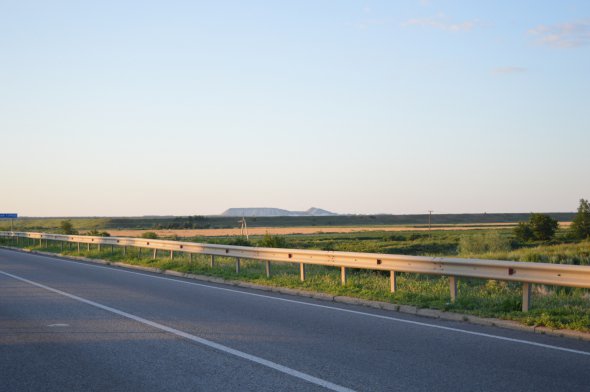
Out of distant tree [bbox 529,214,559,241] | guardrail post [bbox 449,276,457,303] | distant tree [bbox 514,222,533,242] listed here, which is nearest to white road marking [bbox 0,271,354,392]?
guardrail post [bbox 449,276,457,303]

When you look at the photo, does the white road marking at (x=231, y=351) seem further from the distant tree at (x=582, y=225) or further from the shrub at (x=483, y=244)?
the distant tree at (x=582, y=225)

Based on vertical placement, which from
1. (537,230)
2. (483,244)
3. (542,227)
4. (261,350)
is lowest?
(483,244)

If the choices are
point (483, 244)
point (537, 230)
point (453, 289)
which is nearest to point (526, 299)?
point (453, 289)

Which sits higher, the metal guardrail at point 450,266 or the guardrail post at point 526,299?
the metal guardrail at point 450,266

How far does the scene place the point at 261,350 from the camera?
830 cm

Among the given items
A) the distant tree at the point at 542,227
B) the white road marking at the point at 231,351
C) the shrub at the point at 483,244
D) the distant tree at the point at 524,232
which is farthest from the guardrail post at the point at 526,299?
the distant tree at the point at 542,227

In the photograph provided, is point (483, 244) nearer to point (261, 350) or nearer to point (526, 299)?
point (526, 299)

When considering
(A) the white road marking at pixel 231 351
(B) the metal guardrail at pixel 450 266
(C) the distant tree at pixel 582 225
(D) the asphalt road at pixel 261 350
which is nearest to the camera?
(A) the white road marking at pixel 231 351

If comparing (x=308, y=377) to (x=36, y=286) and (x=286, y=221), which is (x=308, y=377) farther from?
(x=286, y=221)

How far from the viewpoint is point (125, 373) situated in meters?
7.21

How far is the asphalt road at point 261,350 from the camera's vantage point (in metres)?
6.76

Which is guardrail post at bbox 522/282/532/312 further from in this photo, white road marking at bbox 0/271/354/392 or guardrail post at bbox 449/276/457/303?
white road marking at bbox 0/271/354/392

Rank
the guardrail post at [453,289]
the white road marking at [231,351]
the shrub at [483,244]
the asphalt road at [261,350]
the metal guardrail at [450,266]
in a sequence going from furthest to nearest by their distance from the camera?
the shrub at [483,244], the guardrail post at [453,289], the metal guardrail at [450,266], the asphalt road at [261,350], the white road marking at [231,351]

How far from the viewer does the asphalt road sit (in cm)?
676
